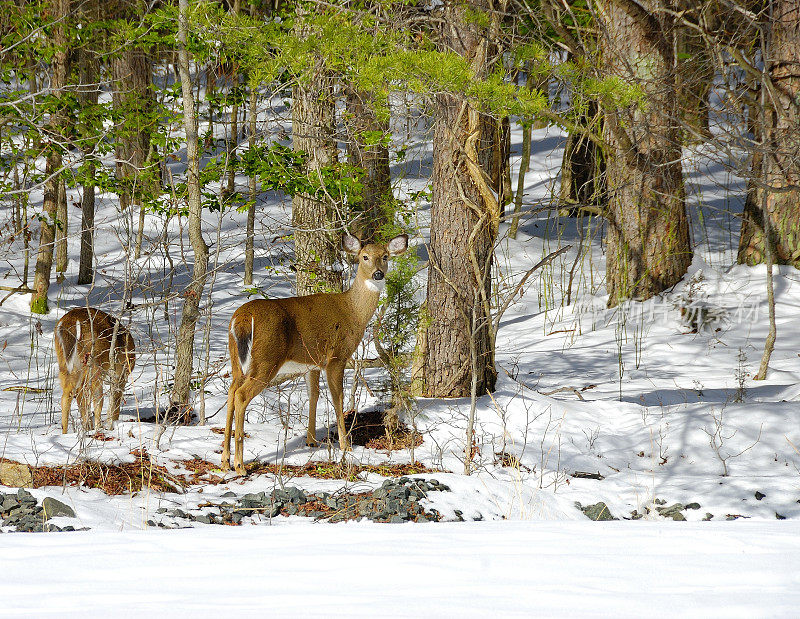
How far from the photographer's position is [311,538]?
3773mm

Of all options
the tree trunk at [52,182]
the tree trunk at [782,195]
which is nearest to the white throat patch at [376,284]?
the tree trunk at [52,182]

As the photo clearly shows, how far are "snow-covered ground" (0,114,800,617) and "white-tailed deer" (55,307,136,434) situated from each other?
10.1 inches

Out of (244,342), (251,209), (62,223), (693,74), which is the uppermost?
(693,74)

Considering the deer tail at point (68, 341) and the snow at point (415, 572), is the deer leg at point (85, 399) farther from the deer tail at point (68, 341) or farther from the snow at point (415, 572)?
the snow at point (415, 572)

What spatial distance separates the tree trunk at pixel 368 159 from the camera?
748 cm

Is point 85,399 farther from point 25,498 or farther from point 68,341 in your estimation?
point 25,498

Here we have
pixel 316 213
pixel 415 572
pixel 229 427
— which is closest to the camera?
pixel 415 572

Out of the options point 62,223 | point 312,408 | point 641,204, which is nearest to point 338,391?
point 312,408

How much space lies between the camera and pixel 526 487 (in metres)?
5.87

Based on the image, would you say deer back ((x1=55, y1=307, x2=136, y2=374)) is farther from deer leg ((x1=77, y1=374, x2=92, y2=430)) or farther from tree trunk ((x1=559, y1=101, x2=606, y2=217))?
tree trunk ((x1=559, y1=101, x2=606, y2=217))

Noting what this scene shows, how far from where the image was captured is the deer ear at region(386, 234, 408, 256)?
21.9 ft

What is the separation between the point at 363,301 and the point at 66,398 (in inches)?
99.9

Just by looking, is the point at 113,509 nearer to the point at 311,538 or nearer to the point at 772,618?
the point at 311,538

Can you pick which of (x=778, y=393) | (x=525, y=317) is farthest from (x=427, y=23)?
(x=525, y=317)
